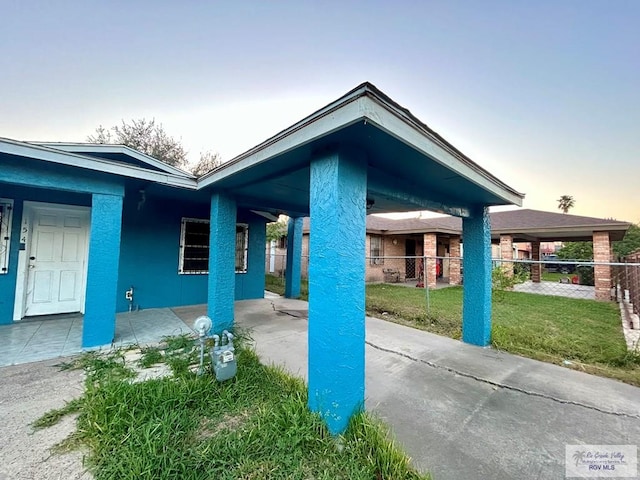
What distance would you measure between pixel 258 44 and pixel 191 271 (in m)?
5.93

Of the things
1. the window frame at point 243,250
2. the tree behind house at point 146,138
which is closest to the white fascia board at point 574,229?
the window frame at point 243,250

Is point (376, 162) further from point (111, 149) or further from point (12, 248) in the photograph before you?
point (12, 248)

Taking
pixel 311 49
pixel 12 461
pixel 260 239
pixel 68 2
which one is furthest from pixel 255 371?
pixel 68 2

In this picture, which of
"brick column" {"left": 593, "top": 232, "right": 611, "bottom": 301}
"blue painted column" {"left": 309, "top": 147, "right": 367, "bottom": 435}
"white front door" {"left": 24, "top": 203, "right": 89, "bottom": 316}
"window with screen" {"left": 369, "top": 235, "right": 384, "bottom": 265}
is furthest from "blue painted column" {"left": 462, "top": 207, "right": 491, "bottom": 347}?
"window with screen" {"left": 369, "top": 235, "right": 384, "bottom": 265}

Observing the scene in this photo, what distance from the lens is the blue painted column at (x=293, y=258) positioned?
804 centimetres

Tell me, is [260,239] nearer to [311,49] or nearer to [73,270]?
[73,270]

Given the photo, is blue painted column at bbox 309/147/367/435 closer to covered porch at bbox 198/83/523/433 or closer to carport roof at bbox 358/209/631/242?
covered porch at bbox 198/83/523/433

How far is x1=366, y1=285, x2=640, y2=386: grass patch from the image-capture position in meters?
3.71

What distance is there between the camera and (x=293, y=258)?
27.0 ft

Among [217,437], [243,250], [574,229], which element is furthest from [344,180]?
[574,229]

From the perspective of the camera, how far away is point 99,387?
2.43 metres

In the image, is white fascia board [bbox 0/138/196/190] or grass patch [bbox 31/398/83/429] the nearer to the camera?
grass patch [bbox 31/398/83/429]

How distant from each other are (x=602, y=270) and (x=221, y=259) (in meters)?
12.5

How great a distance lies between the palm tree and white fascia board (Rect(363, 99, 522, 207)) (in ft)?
174
